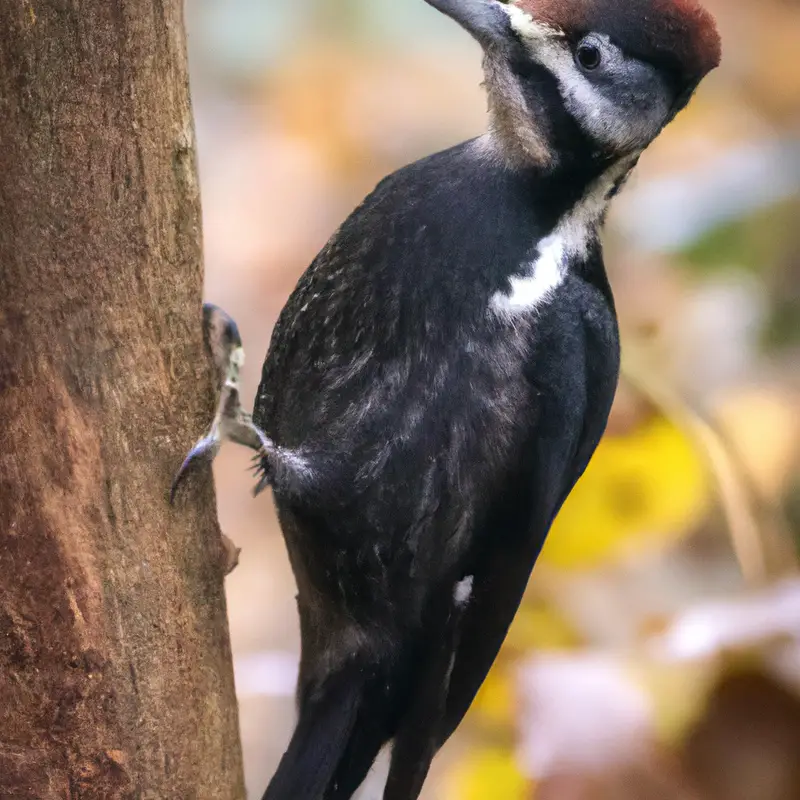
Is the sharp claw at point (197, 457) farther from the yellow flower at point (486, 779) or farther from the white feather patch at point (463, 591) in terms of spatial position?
the yellow flower at point (486, 779)

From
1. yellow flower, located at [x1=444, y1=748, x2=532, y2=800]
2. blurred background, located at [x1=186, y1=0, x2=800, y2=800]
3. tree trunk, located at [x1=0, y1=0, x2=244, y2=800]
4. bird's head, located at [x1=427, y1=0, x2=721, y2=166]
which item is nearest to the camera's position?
tree trunk, located at [x1=0, y1=0, x2=244, y2=800]

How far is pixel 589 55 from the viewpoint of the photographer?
1447 millimetres

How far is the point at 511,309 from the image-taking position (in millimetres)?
1474

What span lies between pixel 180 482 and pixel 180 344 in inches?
5.7

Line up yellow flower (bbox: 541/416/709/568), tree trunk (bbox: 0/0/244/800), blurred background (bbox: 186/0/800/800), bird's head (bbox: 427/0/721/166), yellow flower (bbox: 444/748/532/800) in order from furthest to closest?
yellow flower (bbox: 541/416/709/568)
yellow flower (bbox: 444/748/532/800)
bird's head (bbox: 427/0/721/166)
blurred background (bbox: 186/0/800/800)
tree trunk (bbox: 0/0/244/800)

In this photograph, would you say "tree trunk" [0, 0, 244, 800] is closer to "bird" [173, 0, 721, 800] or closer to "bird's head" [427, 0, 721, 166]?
"bird" [173, 0, 721, 800]

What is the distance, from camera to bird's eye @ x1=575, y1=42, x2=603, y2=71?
144 cm

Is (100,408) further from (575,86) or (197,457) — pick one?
(575,86)

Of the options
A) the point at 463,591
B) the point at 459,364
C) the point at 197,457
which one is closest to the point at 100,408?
the point at 197,457

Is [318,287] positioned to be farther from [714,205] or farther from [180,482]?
[714,205]

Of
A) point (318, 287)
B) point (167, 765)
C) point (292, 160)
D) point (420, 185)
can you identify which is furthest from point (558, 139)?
point (292, 160)

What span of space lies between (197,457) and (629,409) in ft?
2.86

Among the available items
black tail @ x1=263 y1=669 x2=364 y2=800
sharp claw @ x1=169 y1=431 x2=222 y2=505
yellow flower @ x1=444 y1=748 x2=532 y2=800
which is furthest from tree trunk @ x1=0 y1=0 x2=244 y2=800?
yellow flower @ x1=444 y1=748 x2=532 y2=800

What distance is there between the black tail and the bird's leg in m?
0.38
